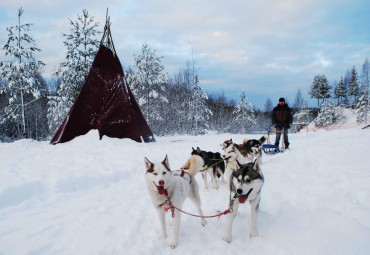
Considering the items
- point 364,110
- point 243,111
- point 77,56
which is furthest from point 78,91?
point 364,110

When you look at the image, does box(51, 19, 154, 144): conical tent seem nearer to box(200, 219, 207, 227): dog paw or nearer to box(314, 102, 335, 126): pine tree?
box(200, 219, 207, 227): dog paw

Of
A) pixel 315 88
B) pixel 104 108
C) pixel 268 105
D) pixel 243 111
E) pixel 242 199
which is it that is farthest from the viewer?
pixel 268 105

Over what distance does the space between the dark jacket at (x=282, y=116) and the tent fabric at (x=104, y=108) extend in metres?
6.50

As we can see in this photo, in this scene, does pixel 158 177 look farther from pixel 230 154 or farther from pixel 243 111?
pixel 243 111

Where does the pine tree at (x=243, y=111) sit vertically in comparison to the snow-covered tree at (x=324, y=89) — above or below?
below

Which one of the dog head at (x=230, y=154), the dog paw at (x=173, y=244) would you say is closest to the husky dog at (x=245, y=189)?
the dog paw at (x=173, y=244)

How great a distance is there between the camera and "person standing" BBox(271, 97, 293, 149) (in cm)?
857

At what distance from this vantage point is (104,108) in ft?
36.8

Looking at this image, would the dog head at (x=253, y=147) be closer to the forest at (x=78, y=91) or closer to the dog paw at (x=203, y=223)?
the dog paw at (x=203, y=223)

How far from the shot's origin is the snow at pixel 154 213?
247 cm

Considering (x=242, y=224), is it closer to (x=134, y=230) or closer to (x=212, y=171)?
(x=134, y=230)

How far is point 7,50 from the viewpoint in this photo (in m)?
13.7

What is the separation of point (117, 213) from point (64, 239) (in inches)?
34.8

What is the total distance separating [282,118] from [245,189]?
7080 millimetres
